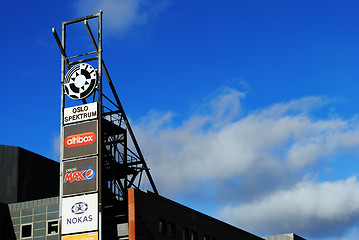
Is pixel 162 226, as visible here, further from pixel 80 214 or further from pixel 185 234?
pixel 80 214

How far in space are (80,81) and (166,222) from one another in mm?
17961

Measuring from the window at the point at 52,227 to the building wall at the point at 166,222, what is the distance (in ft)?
32.0

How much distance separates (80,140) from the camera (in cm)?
6775

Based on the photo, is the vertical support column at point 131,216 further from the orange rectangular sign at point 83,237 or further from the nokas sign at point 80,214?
the orange rectangular sign at point 83,237

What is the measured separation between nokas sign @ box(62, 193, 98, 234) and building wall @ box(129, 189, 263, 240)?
371cm

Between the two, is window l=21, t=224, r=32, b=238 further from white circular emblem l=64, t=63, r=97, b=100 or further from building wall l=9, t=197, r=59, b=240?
white circular emblem l=64, t=63, r=97, b=100

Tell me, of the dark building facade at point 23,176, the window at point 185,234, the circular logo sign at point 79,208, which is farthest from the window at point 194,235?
the dark building facade at point 23,176

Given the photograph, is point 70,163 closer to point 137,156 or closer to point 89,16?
point 137,156

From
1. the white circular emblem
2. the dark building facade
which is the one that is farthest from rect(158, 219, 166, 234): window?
the dark building facade

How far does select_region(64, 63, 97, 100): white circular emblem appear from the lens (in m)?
70.9

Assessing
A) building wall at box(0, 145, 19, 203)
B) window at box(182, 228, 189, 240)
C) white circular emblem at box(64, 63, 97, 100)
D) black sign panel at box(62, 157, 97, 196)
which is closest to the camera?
black sign panel at box(62, 157, 97, 196)

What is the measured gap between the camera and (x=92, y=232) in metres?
63.5

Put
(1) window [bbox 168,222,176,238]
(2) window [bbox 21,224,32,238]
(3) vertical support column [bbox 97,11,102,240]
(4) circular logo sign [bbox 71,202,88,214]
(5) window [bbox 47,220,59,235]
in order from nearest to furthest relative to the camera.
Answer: (3) vertical support column [bbox 97,11,102,240]
(4) circular logo sign [bbox 71,202,88,214]
(5) window [bbox 47,220,59,235]
(2) window [bbox 21,224,32,238]
(1) window [bbox 168,222,176,238]

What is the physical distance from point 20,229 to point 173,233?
1679 cm
